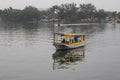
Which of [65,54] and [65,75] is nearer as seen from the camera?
[65,75]

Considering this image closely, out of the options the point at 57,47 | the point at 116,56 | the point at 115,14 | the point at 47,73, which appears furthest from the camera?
the point at 115,14

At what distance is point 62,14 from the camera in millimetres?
162625

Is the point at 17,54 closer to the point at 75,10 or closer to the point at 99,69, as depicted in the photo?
the point at 99,69

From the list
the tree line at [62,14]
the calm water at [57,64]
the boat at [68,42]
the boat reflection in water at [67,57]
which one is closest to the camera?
the calm water at [57,64]

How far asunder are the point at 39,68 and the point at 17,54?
8931 millimetres

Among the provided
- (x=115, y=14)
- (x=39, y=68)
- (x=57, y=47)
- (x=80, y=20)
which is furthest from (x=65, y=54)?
(x=115, y=14)

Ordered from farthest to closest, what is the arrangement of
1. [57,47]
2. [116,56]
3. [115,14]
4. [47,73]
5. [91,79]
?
[115,14], [57,47], [116,56], [47,73], [91,79]

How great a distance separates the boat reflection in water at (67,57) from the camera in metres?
32.2

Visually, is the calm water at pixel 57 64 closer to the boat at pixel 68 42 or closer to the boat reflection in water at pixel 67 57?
the boat reflection in water at pixel 67 57

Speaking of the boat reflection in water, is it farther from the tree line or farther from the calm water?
the tree line

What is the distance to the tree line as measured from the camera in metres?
162

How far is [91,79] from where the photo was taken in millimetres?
26172

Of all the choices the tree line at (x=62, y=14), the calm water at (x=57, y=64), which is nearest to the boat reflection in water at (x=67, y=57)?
the calm water at (x=57, y=64)

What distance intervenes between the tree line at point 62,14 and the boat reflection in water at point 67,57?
11527cm
